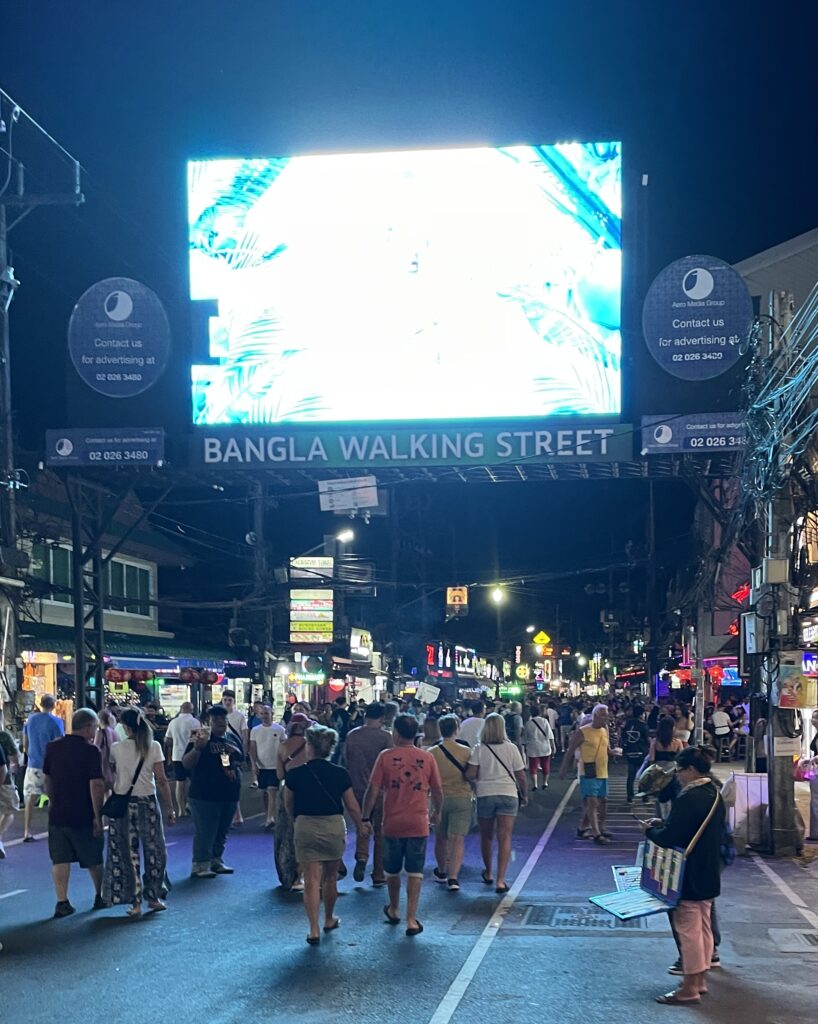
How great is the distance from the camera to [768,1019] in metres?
7.00

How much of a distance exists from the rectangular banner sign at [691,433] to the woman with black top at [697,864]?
45.1ft

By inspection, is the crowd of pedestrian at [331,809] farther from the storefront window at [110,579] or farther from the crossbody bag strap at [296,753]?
the storefront window at [110,579]

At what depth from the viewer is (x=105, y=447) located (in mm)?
22969

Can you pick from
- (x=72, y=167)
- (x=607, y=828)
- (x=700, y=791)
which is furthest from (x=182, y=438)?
(x=700, y=791)

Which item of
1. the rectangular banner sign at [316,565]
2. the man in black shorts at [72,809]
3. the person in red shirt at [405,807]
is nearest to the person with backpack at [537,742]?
the person in red shirt at [405,807]

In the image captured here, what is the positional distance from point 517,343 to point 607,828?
9.84m

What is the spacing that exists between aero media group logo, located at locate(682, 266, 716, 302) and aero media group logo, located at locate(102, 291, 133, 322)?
10.8 metres

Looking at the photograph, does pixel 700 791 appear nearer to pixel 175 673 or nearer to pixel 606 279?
pixel 606 279

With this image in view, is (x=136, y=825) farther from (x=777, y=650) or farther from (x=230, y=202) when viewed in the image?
(x=230, y=202)

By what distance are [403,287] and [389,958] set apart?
17214mm

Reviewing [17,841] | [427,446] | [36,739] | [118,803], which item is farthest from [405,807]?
[427,446]

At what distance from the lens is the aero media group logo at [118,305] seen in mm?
23438

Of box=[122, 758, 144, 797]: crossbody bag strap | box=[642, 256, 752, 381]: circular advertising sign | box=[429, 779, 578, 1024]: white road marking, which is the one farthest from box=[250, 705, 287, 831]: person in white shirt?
box=[642, 256, 752, 381]: circular advertising sign

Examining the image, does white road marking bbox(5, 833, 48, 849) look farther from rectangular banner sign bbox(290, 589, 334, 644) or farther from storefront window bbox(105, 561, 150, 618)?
rectangular banner sign bbox(290, 589, 334, 644)
